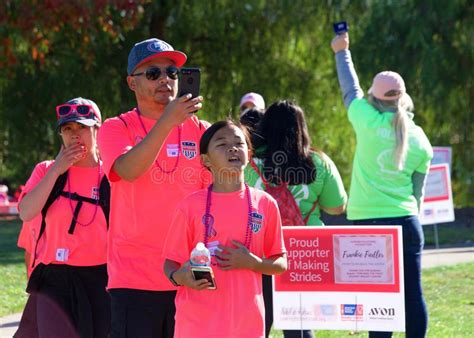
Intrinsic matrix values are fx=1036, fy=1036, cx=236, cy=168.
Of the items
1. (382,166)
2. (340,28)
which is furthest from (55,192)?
(340,28)

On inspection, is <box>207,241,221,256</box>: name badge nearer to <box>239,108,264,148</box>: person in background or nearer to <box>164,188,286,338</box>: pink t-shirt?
<box>164,188,286,338</box>: pink t-shirt

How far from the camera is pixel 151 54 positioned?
5141mm

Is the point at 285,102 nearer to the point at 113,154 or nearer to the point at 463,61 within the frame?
the point at 113,154

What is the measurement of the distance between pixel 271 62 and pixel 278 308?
532 inches

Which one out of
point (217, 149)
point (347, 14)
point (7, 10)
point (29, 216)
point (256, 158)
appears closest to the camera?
point (217, 149)

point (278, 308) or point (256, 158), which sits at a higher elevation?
point (256, 158)

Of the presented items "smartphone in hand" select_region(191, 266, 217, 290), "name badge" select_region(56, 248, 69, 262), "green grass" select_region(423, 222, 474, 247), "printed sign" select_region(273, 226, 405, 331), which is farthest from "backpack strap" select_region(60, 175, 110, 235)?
"green grass" select_region(423, 222, 474, 247)

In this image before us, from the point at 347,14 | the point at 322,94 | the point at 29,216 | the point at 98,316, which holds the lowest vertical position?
the point at 98,316

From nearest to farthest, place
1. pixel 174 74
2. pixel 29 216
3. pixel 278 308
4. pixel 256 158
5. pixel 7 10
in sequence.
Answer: pixel 174 74, pixel 29 216, pixel 256 158, pixel 278 308, pixel 7 10

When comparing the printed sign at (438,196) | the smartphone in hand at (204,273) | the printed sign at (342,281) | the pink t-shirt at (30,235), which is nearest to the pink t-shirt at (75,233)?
the pink t-shirt at (30,235)

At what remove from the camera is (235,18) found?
20.6 metres

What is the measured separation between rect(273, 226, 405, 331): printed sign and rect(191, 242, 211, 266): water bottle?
2.84m

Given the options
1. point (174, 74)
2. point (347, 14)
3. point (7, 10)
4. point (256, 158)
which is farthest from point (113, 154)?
point (347, 14)

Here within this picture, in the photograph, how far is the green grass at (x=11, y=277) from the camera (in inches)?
458
